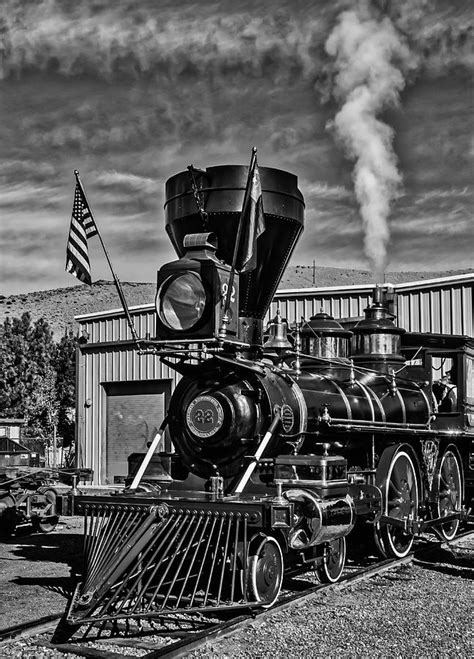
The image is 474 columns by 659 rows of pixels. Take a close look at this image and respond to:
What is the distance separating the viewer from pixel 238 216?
7832 millimetres

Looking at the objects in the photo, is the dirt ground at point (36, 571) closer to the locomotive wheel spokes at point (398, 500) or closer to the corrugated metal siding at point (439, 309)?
the locomotive wheel spokes at point (398, 500)

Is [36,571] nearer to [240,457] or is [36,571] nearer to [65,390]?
[240,457]

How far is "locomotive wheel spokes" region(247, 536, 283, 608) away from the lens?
6059 mm

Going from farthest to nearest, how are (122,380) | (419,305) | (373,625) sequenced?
(122,380), (419,305), (373,625)

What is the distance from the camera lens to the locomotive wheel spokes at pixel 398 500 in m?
8.53

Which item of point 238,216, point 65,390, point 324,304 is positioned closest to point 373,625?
point 238,216

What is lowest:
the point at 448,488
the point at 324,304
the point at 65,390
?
the point at 448,488

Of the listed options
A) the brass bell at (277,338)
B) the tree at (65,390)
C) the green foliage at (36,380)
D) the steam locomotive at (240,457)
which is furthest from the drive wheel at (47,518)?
the tree at (65,390)

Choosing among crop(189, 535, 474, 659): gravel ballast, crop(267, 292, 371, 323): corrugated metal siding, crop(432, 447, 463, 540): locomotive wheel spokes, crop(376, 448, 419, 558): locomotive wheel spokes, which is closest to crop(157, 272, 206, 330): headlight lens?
crop(189, 535, 474, 659): gravel ballast

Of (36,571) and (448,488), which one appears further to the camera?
(448,488)

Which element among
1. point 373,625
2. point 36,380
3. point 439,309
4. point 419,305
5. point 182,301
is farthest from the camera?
point 36,380

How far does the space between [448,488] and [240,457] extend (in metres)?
4.06

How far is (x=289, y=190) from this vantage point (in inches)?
326

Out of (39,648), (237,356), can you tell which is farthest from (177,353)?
(39,648)
